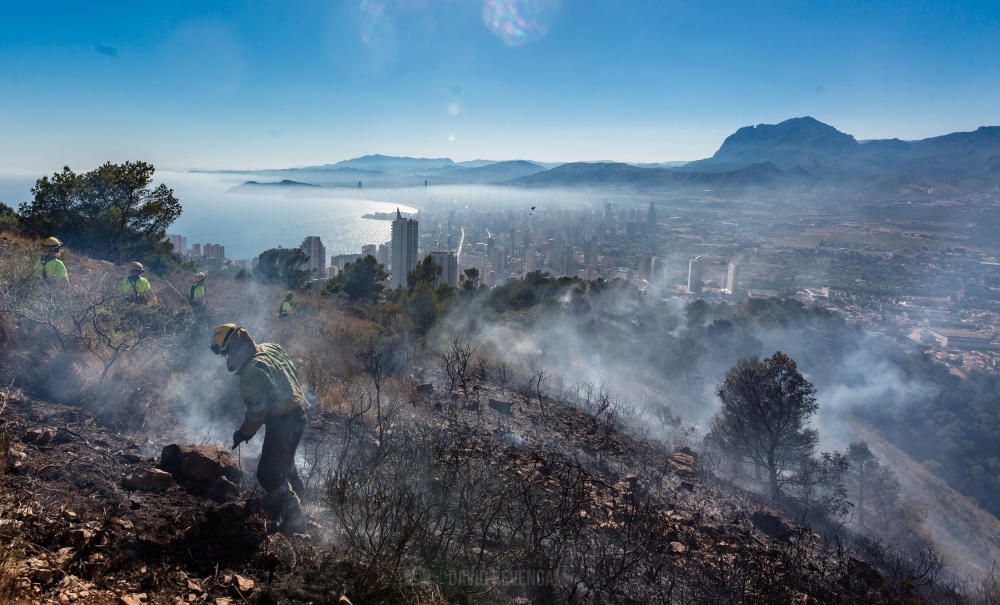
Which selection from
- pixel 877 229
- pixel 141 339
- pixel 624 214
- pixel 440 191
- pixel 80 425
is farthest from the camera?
pixel 440 191

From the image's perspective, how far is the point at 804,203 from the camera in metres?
69.9

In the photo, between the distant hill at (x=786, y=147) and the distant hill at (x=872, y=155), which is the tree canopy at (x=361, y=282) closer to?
the distant hill at (x=872, y=155)

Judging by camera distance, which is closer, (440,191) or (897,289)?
(897,289)

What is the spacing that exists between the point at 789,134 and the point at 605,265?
125143 millimetres

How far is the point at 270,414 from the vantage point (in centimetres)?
336

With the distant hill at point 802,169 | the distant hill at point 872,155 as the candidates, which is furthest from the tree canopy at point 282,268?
the distant hill at point 872,155

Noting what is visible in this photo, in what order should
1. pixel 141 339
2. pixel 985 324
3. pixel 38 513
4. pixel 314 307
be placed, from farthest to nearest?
pixel 985 324 → pixel 314 307 → pixel 141 339 → pixel 38 513

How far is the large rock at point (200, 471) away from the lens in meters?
3.51

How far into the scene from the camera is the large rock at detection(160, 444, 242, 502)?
351cm

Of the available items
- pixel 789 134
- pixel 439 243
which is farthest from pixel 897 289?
pixel 789 134

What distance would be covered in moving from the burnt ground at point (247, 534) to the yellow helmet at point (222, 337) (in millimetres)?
1021

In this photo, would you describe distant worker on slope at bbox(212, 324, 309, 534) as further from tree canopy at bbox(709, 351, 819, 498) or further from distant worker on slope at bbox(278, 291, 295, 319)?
tree canopy at bbox(709, 351, 819, 498)

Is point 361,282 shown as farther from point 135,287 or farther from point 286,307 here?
point 135,287

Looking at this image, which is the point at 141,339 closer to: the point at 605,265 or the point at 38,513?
the point at 38,513
